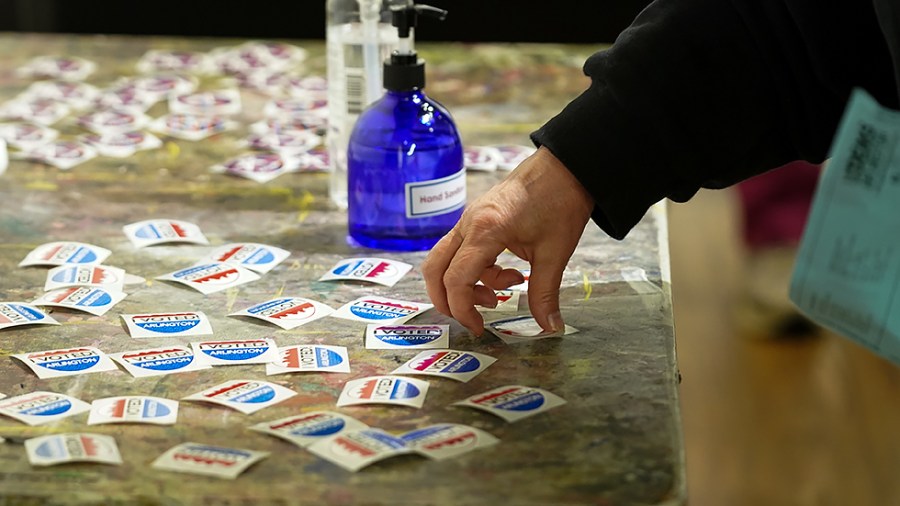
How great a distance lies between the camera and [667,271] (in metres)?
1.14

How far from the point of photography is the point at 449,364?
95 centimetres

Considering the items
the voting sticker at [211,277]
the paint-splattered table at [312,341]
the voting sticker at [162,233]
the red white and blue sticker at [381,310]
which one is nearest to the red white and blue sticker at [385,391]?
the paint-splattered table at [312,341]

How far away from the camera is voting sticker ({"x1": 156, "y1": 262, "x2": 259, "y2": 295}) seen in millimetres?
1115

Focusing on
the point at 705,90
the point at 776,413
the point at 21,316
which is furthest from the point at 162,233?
the point at 776,413

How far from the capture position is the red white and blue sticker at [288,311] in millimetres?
1039

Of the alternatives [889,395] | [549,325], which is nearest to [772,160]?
[549,325]

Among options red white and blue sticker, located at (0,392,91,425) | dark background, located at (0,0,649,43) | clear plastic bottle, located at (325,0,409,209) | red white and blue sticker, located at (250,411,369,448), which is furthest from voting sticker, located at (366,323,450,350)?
dark background, located at (0,0,649,43)

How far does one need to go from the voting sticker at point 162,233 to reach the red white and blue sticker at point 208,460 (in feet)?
1.47

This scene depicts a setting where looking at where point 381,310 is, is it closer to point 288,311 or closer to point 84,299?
point 288,311

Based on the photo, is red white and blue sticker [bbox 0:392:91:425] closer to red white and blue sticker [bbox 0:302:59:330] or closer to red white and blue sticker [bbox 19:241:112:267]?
red white and blue sticker [bbox 0:302:59:330]

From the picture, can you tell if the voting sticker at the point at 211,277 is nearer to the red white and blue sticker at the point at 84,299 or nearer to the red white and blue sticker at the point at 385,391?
the red white and blue sticker at the point at 84,299

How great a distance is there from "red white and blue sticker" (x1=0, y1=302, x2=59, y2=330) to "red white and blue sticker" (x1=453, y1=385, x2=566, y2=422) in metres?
A: 0.39

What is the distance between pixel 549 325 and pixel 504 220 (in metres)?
0.10

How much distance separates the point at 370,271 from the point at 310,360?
206 mm
